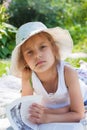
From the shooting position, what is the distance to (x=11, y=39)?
6.36 meters

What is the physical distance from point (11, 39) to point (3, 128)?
11.6ft

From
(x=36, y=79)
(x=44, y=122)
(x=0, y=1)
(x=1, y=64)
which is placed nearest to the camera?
(x=44, y=122)

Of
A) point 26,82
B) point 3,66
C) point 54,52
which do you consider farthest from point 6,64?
point 54,52

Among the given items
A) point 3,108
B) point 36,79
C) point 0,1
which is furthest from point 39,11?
point 36,79

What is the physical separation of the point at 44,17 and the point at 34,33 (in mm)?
4773

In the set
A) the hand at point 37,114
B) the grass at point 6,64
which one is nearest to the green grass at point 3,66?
the grass at point 6,64

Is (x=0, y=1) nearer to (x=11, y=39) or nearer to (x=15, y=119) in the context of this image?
(x=11, y=39)

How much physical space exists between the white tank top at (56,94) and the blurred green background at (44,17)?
9.07 ft

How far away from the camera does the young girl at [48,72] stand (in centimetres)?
266

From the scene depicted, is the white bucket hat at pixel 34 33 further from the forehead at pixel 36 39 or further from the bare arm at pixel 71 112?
the bare arm at pixel 71 112

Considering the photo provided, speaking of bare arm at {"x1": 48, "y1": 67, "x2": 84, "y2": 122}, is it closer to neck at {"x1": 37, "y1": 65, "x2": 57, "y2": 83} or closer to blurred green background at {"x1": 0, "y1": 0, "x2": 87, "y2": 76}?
neck at {"x1": 37, "y1": 65, "x2": 57, "y2": 83}

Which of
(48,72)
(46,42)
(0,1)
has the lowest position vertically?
(0,1)

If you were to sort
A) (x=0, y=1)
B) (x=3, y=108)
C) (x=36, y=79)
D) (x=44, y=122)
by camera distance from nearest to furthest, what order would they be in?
(x=44, y=122)
(x=36, y=79)
(x=3, y=108)
(x=0, y=1)

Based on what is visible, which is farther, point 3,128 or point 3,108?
point 3,108
